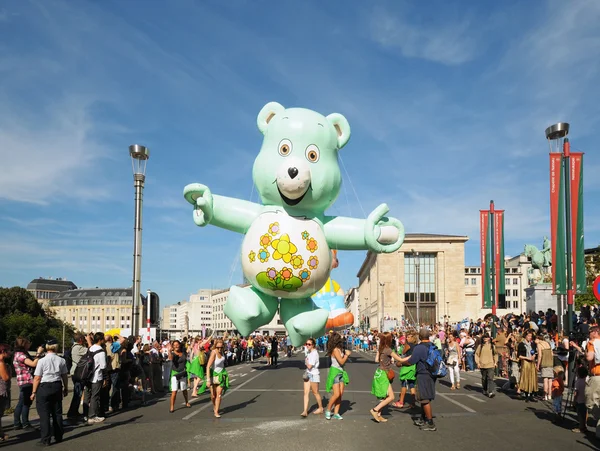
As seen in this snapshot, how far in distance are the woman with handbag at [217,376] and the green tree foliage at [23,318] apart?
4683 centimetres

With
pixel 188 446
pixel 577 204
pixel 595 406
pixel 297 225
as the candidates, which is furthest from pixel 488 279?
pixel 188 446

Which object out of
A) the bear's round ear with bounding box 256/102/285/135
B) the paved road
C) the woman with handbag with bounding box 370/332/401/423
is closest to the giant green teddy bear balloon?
the bear's round ear with bounding box 256/102/285/135

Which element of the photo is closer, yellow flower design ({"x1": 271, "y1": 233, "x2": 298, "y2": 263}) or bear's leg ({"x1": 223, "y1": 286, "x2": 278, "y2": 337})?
yellow flower design ({"x1": 271, "y1": 233, "x2": 298, "y2": 263})

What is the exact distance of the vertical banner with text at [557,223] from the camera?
15859 millimetres

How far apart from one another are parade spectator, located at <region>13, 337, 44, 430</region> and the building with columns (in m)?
74.3

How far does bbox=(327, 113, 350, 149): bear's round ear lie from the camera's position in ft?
52.7

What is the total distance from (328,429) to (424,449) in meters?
1.80

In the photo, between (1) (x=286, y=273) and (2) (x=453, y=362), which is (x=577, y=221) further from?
(1) (x=286, y=273)

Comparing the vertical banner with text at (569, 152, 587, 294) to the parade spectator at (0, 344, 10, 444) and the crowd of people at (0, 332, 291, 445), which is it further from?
the parade spectator at (0, 344, 10, 444)

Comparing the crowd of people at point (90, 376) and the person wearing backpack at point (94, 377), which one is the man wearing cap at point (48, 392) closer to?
the crowd of people at point (90, 376)

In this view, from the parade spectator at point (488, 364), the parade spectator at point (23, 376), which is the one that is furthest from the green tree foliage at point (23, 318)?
the parade spectator at point (488, 364)

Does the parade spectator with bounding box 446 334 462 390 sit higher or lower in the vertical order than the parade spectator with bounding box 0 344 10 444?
lower

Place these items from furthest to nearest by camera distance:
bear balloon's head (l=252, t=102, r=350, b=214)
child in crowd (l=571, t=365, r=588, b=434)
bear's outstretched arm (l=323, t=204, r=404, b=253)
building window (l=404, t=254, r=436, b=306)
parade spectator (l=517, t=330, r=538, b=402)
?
building window (l=404, t=254, r=436, b=306), bear's outstretched arm (l=323, t=204, r=404, b=253), bear balloon's head (l=252, t=102, r=350, b=214), parade spectator (l=517, t=330, r=538, b=402), child in crowd (l=571, t=365, r=588, b=434)

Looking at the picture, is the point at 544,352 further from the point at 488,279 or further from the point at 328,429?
the point at 488,279
